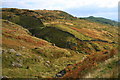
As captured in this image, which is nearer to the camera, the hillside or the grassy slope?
the hillside

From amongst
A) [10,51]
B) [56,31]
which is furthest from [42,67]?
[56,31]

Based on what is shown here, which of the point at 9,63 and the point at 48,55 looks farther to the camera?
the point at 48,55

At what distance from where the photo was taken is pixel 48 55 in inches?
1538

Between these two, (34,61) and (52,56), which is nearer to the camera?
(34,61)

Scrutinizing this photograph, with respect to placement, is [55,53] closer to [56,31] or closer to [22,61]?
[22,61]

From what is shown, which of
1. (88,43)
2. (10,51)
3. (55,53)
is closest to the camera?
(10,51)

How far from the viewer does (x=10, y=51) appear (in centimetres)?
3500

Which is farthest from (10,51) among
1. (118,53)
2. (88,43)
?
(88,43)

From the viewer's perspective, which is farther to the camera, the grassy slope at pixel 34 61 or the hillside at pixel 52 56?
the grassy slope at pixel 34 61

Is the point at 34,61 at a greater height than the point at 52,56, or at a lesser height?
greater

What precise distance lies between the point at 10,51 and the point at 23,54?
121 inches

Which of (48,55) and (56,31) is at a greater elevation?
(56,31)

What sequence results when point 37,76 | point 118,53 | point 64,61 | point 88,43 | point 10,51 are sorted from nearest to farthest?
point 118,53 < point 37,76 < point 10,51 < point 64,61 < point 88,43

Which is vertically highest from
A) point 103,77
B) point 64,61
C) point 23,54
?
point 103,77
